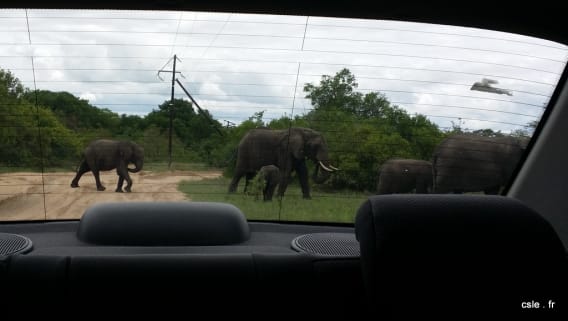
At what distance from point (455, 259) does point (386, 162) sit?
198 centimetres

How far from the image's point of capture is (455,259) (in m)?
1.92

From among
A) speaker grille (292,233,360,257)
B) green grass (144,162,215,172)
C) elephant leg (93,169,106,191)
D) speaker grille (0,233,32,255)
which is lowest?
speaker grille (0,233,32,255)

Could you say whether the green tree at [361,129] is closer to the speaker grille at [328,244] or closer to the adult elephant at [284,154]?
the adult elephant at [284,154]

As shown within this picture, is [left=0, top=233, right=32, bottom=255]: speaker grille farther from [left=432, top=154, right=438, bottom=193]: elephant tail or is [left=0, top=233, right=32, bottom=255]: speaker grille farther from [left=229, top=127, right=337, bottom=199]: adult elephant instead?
[left=432, top=154, right=438, bottom=193]: elephant tail

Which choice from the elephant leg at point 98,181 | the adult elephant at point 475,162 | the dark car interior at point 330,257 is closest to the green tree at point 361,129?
the adult elephant at point 475,162

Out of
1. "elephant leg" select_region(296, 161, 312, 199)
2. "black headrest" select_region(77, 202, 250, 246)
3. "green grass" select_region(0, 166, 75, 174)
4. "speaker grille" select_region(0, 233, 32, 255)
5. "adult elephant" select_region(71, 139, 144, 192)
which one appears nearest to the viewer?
"speaker grille" select_region(0, 233, 32, 255)

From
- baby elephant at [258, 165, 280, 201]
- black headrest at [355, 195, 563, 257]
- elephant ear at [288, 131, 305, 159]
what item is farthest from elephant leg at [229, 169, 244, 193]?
black headrest at [355, 195, 563, 257]

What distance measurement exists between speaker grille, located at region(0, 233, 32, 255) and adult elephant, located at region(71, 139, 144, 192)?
0.60 metres

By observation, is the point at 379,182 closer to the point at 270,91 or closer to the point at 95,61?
the point at 270,91

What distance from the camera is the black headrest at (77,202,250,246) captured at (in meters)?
3.16

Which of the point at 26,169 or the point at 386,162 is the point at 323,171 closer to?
the point at 386,162

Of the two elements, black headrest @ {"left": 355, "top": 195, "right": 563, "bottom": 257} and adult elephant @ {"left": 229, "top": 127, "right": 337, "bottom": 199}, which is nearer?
black headrest @ {"left": 355, "top": 195, "right": 563, "bottom": 257}

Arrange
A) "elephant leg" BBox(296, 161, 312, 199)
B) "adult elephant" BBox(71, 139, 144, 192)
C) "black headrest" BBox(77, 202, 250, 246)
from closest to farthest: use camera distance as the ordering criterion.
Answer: "black headrest" BBox(77, 202, 250, 246) → "adult elephant" BBox(71, 139, 144, 192) → "elephant leg" BBox(296, 161, 312, 199)

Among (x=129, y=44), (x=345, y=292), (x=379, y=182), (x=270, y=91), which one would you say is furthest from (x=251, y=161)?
(x=345, y=292)
